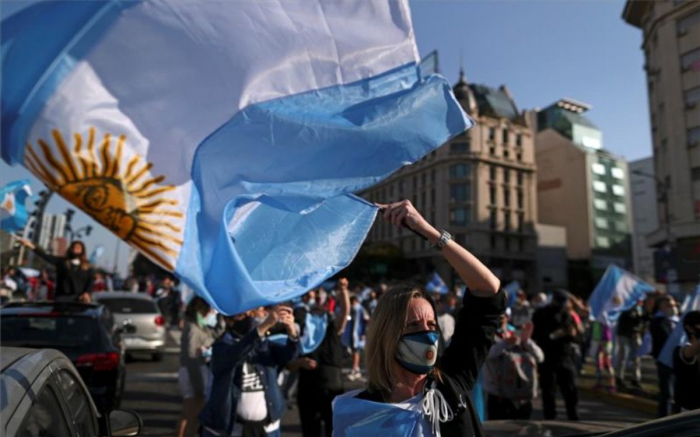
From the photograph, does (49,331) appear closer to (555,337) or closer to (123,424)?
(123,424)

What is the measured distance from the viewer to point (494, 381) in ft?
19.2

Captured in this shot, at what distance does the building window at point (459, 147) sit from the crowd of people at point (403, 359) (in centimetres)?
6794

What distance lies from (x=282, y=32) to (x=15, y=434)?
2.17 meters

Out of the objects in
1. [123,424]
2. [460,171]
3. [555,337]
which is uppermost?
[460,171]

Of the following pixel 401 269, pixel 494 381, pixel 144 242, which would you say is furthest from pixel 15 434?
pixel 401 269

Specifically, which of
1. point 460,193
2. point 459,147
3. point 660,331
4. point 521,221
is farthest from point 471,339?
point 521,221

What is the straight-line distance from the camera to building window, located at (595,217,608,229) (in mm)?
87062

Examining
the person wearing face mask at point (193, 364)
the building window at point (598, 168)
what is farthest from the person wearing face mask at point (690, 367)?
the building window at point (598, 168)

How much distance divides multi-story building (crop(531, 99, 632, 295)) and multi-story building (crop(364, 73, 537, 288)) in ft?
22.7

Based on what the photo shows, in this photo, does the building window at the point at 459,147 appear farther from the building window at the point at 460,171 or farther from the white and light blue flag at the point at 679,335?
the white and light blue flag at the point at 679,335

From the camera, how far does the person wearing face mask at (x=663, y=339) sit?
6.59m

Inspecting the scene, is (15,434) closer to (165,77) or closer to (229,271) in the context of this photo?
(229,271)

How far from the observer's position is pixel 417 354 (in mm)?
1952

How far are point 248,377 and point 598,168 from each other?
90.9m
